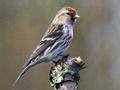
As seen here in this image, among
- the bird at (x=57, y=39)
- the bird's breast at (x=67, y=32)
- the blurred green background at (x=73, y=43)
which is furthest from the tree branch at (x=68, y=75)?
the blurred green background at (x=73, y=43)

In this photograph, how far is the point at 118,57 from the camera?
6.65m

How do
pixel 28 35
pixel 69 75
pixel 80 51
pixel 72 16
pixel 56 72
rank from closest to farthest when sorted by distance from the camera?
pixel 69 75
pixel 56 72
pixel 72 16
pixel 80 51
pixel 28 35

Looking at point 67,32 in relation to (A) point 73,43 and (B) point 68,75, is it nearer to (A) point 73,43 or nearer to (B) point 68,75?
(B) point 68,75

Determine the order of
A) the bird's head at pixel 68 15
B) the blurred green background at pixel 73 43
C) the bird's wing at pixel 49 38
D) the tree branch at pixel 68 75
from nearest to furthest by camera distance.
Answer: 1. the tree branch at pixel 68 75
2. the bird's wing at pixel 49 38
3. the bird's head at pixel 68 15
4. the blurred green background at pixel 73 43

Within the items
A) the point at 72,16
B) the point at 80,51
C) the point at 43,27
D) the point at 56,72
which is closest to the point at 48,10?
the point at 43,27

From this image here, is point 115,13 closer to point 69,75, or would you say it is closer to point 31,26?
point 31,26

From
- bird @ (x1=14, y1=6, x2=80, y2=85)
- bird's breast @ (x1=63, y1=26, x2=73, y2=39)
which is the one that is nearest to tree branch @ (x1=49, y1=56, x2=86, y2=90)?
bird @ (x1=14, y1=6, x2=80, y2=85)

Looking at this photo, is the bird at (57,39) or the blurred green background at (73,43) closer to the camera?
the bird at (57,39)

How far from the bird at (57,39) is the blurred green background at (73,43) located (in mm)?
1579

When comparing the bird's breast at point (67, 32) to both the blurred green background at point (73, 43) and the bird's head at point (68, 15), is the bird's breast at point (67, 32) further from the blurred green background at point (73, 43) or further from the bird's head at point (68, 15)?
the blurred green background at point (73, 43)

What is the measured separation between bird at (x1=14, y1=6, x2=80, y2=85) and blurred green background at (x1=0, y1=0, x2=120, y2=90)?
1.58 meters

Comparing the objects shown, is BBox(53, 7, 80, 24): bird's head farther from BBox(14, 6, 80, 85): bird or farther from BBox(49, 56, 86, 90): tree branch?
BBox(49, 56, 86, 90): tree branch

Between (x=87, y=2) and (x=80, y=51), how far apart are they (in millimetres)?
666

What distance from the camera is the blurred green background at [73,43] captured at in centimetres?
654
